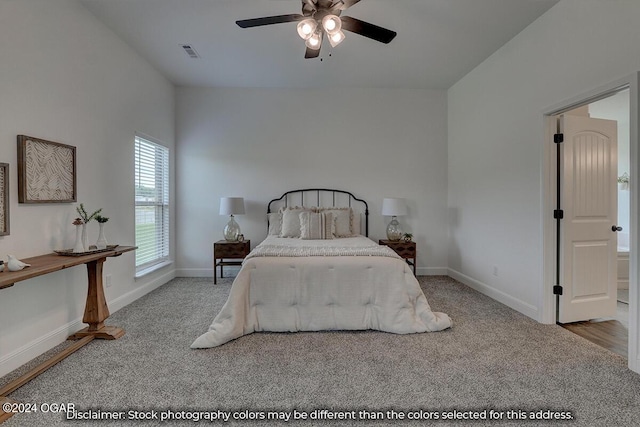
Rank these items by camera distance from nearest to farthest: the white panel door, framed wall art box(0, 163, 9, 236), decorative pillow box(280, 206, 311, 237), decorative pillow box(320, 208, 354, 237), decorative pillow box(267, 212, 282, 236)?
framed wall art box(0, 163, 9, 236)
the white panel door
decorative pillow box(280, 206, 311, 237)
decorative pillow box(320, 208, 354, 237)
decorative pillow box(267, 212, 282, 236)

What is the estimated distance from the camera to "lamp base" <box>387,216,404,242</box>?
448cm

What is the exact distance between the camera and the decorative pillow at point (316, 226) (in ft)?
13.1

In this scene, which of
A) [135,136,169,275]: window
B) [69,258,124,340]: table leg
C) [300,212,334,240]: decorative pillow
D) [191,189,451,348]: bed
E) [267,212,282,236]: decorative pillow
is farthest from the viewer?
[267,212,282,236]: decorative pillow

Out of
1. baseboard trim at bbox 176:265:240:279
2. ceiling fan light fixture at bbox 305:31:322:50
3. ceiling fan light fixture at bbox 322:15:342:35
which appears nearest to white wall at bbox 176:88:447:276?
baseboard trim at bbox 176:265:240:279

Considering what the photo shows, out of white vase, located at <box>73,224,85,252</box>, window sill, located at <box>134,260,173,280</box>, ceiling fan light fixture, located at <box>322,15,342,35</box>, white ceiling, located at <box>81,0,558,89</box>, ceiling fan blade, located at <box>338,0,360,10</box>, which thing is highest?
white ceiling, located at <box>81,0,558,89</box>

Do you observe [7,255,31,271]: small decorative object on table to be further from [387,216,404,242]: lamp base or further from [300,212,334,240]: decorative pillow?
[387,216,404,242]: lamp base

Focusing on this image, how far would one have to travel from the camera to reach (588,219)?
2.87 metres

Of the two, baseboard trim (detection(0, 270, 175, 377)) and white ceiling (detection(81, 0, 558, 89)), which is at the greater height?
white ceiling (detection(81, 0, 558, 89))

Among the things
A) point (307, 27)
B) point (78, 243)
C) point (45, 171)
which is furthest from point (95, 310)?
point (307, 27)

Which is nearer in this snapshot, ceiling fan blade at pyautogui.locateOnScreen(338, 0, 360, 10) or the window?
ceiling fan blade at pyautogui.locateOnScreen(338, 0, 360, 10)

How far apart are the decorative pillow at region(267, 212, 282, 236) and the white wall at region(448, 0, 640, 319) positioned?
279cm

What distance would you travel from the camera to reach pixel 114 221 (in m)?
3.21

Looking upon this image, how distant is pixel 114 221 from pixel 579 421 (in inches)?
165

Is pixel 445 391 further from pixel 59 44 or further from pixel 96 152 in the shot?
pixel 59 44
